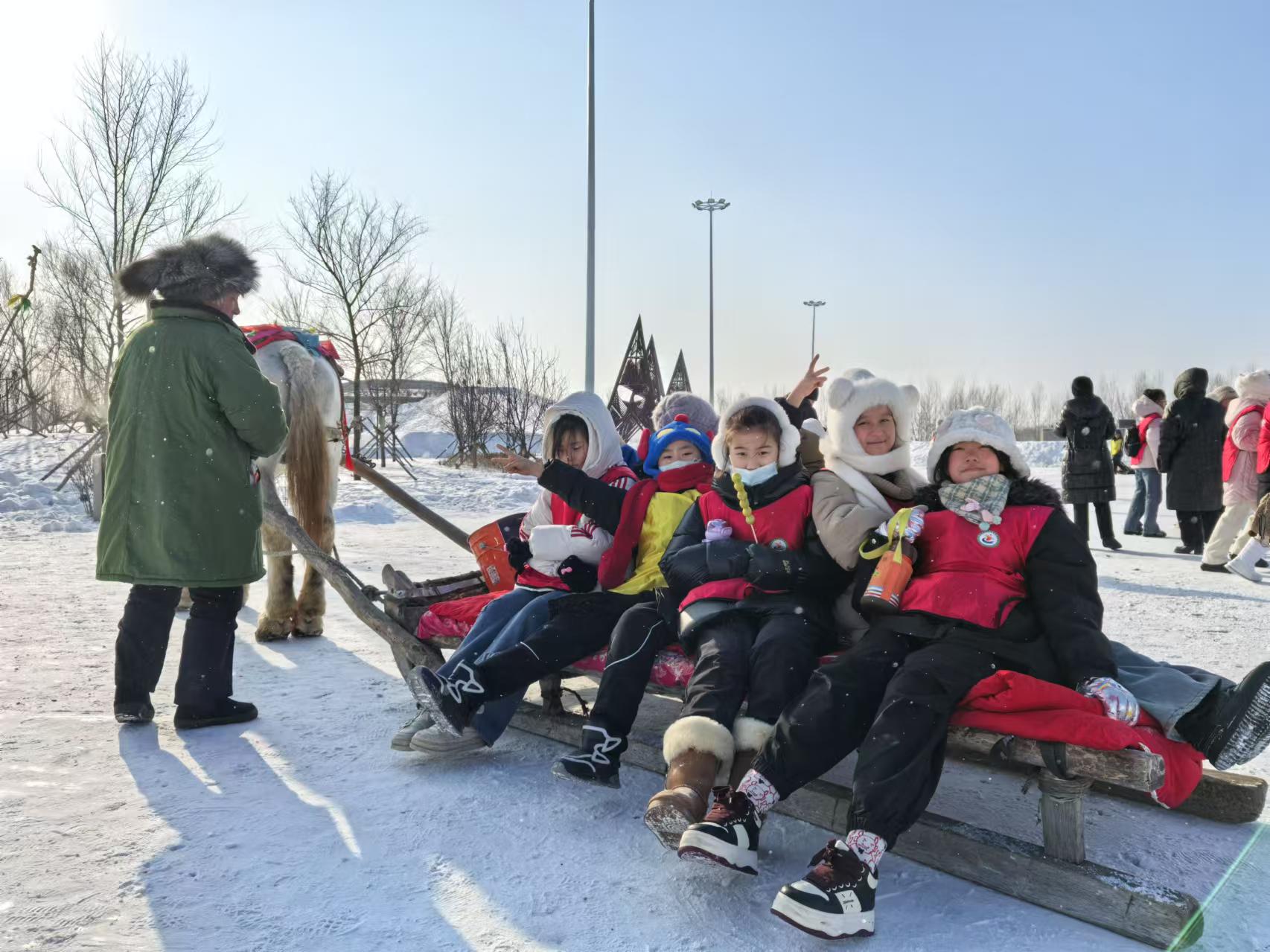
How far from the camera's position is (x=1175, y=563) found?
7.73 m

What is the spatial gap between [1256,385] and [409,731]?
713cm

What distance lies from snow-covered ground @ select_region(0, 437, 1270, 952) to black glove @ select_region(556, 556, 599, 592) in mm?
579

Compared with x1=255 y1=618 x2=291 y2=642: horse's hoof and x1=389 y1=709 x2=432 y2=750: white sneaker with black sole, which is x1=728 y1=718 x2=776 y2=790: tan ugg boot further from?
x1=255 y1=618 x2=291 y2=642: horse's hoof

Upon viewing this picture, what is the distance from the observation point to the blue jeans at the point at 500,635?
291 cm

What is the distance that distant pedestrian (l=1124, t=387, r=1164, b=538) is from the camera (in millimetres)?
9781

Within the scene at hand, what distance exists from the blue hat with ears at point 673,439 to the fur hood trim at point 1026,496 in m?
0.95

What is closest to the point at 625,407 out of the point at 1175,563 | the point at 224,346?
the point at 1175,563

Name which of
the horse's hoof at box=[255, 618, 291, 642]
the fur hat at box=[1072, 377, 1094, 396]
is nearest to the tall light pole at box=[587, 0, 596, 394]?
the fur hat at box=[1072, 377, 1094, 396]

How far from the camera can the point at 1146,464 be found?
995 centimetres

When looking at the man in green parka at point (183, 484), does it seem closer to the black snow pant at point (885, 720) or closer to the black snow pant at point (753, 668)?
the black snow pant at point (753, 668)

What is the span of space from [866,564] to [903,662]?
396 millimetres

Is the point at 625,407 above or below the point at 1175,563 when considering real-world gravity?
above

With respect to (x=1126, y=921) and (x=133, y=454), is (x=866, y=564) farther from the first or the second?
(x=133, y=454)

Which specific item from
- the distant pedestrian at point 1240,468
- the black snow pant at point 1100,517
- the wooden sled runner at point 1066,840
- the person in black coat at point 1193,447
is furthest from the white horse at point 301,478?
the person in black coat at point 1193,447
